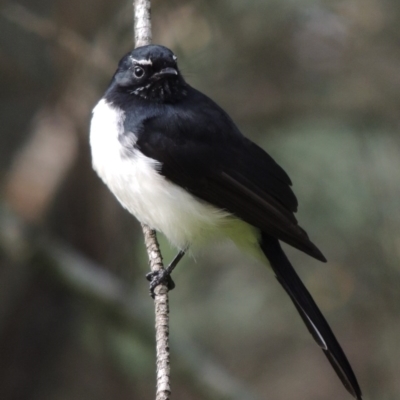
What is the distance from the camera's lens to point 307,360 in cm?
793

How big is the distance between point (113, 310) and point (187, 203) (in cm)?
169

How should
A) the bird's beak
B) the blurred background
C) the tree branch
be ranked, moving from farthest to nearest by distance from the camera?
the blurred background < the bird's beak < the tree branch

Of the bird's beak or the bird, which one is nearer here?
the bird

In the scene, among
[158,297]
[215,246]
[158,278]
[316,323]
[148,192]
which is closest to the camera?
[158,297]

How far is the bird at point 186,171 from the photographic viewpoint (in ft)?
14.5

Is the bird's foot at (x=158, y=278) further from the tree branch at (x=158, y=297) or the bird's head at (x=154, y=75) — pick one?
the bird's head at (x=154, y=75)

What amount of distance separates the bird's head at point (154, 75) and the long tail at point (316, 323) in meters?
1.02

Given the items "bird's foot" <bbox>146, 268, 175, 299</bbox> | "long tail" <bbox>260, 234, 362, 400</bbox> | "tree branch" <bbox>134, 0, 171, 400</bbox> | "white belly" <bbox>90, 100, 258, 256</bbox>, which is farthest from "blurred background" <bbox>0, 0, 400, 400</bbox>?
"white belly" <bbox>90, 100, 258, 256</bbox>

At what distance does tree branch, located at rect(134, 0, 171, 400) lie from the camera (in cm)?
353

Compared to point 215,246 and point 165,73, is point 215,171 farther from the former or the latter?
point 215,246

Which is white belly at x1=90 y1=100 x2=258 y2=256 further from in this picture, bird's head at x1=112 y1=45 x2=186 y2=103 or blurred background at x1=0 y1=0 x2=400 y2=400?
blurred background at x1=0 y1=0 x2=400 y2=400

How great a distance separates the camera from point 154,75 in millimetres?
4613

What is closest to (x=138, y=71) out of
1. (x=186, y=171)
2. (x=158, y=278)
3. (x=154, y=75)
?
(x=154, y=75)

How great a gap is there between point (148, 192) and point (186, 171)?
0.22 metres
